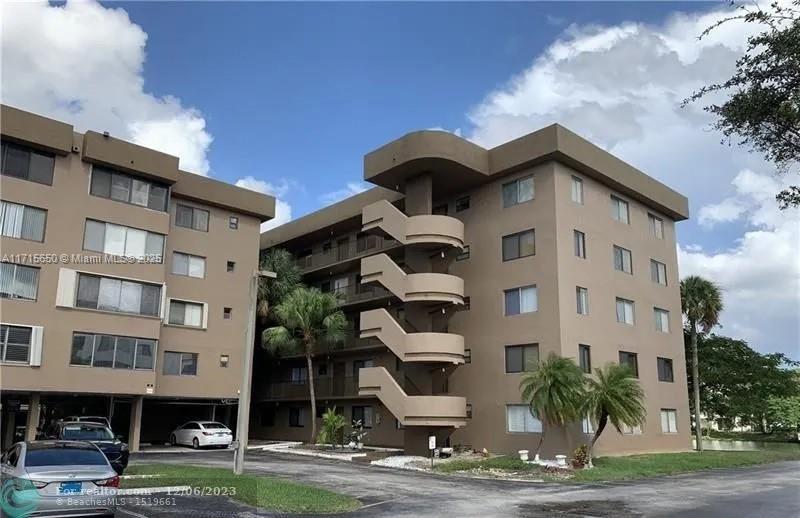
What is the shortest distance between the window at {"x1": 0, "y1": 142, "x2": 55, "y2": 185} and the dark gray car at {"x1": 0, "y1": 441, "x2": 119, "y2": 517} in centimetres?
2088

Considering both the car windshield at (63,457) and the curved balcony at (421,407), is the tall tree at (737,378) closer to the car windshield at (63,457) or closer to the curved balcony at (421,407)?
the curved balcony at (421,407)

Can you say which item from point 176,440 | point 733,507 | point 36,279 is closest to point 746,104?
point 733,507

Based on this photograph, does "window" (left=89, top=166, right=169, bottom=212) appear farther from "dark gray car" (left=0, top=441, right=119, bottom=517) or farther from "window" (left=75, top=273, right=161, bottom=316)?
"dark gray car" (left=0, top=441, right=119, bottom=517)

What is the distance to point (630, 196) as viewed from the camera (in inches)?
1355

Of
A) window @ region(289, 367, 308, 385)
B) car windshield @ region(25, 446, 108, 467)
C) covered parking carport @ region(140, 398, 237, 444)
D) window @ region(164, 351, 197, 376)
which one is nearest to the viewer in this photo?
car windshield @ region(25, 446, 108, 467)

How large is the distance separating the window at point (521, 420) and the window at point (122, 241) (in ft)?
61.0

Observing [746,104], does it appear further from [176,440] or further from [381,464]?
[176,440]

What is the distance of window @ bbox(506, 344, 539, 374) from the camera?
1127 inches

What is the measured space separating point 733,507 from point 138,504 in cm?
1440

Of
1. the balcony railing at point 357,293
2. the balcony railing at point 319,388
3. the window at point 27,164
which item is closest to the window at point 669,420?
the balcony railing at point 357,293

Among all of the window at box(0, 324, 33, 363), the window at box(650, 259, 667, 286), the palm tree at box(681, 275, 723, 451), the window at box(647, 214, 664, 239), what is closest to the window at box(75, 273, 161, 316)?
the window at box(0, 324, 33, 363)

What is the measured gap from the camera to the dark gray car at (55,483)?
10.5 m

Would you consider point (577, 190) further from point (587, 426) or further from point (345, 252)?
point (345, 252)

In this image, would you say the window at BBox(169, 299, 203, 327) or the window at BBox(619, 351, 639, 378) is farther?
the window at BBox(169, 299, 203, 327)
